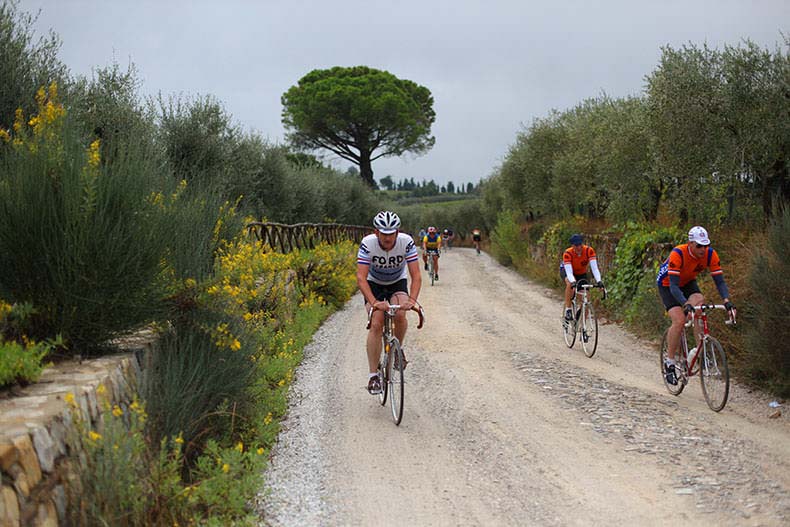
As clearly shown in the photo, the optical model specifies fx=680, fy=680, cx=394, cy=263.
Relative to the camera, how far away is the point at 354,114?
50.8m

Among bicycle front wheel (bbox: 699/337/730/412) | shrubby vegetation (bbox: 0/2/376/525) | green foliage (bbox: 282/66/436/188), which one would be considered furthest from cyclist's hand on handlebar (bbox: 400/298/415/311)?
green foliage (bbox: 282/66/436/188)

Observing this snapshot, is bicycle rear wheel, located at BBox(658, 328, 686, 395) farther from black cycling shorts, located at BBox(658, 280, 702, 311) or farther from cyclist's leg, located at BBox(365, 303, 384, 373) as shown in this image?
cyclist's leg, located at BBox(365, 303, 384, 373)

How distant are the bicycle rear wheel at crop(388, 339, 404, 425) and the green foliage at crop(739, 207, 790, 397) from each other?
4549mm

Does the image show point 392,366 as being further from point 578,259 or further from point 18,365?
point 578,259

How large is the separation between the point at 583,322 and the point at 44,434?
951 centimetres

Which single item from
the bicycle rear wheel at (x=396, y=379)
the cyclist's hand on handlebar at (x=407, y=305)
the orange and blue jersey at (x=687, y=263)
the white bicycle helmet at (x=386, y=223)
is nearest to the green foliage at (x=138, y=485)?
the bicycle rear wheel at (x=396, y=379)

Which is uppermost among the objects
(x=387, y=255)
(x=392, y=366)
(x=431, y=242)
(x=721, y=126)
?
(x=721, y=126)

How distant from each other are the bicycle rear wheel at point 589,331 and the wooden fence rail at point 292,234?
670 cm

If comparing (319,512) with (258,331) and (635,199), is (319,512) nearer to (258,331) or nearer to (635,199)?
(258,331)

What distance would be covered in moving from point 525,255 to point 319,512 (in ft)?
94.2

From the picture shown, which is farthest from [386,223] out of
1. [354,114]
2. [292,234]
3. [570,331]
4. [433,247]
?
[354,114]

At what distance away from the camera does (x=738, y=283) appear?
984 cm

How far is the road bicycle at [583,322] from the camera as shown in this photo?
37.5ft

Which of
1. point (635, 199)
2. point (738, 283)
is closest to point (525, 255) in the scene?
point (635, 199)
